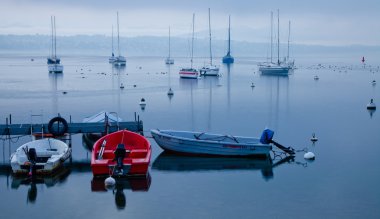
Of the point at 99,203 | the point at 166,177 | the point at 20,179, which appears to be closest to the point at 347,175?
the point at 166,177

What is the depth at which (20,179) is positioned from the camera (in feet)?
58.5

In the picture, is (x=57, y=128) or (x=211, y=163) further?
(x=57, y=128)

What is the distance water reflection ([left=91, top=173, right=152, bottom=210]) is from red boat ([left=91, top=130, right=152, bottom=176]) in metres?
0.21

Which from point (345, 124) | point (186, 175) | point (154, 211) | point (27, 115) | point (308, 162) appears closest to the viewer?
point (154, 211)

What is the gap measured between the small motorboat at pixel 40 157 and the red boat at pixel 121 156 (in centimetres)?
133

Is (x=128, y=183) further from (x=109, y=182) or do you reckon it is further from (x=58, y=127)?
(x=58, y=127)

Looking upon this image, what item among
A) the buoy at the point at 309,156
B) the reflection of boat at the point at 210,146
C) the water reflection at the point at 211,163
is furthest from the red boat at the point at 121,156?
the buoy at the point at 309,156

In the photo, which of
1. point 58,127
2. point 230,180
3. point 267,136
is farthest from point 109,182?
point 267,136

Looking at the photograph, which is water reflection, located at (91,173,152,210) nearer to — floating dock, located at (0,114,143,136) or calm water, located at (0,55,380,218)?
calm water, located at (0,55,380,218)

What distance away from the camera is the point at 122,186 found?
17062 millimetres

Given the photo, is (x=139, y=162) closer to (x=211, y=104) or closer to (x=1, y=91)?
(x=211, y=104)

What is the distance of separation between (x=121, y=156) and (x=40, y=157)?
350 cm

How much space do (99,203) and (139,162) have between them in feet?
8.43

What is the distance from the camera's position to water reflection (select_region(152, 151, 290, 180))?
65.2ft
